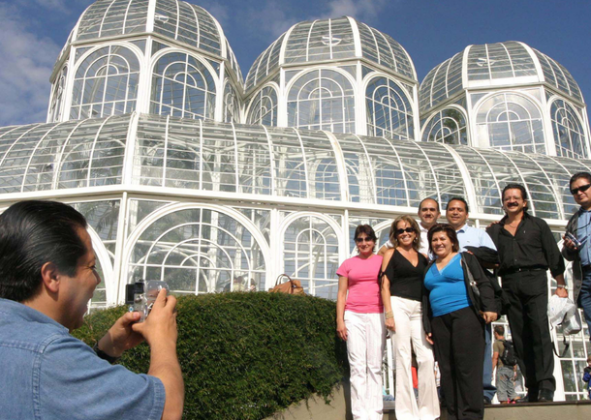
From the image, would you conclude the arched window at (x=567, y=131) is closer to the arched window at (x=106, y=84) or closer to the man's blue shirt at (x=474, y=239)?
the arched window at (x=106, y=84)

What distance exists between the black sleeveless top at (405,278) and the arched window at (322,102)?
12102 millimetres

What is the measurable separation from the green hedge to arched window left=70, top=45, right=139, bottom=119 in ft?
41.0

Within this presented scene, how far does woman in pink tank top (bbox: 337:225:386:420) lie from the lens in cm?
508

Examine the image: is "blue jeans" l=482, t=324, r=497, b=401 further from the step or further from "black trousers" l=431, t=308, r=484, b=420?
"black trousers" l=431, t=308, r=484, b=420

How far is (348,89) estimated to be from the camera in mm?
17547

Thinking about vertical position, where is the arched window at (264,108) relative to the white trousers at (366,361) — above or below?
above

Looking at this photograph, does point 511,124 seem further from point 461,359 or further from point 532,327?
point 461,359

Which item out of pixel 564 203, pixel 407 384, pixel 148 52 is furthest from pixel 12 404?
pixel 148 52

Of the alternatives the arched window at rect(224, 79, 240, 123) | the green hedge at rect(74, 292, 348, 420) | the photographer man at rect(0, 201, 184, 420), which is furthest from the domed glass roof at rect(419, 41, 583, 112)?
the photographer man at rect(0, 201, 184, 420)

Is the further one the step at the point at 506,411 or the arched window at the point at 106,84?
the arched window at the point at 106,84

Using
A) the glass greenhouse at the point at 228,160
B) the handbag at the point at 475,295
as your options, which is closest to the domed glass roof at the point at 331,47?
the glass greenhouse at the point at 228,160

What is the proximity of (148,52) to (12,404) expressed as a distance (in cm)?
1673

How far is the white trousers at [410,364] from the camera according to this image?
4836 millimetres

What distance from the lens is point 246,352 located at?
4.89m
